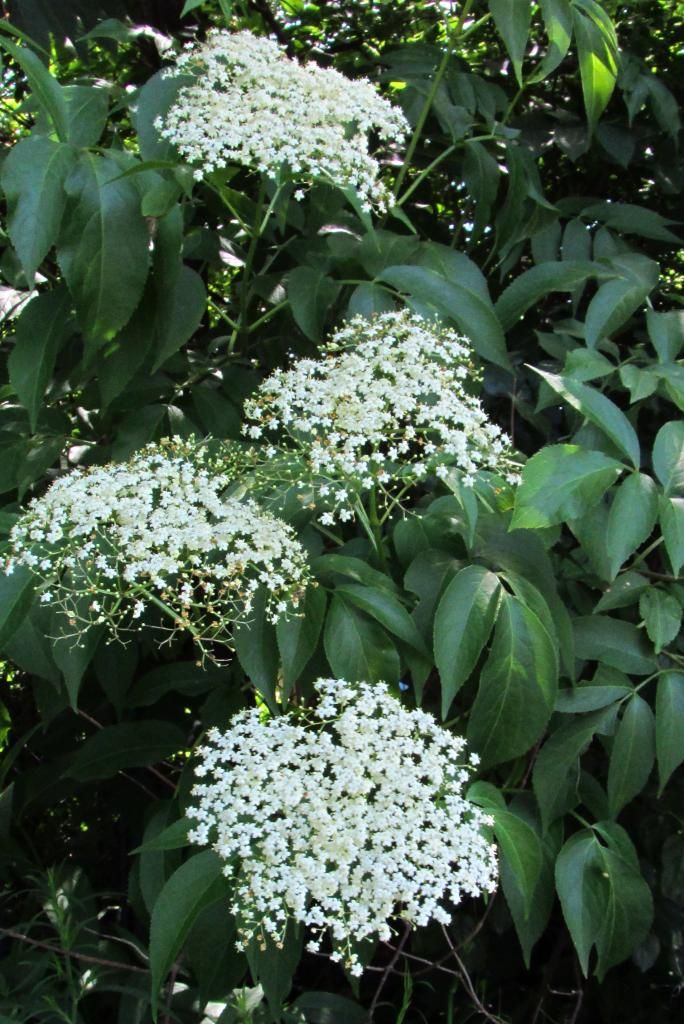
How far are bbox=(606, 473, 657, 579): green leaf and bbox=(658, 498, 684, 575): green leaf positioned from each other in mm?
17

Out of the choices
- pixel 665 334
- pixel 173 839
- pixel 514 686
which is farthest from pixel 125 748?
pixel 665 334

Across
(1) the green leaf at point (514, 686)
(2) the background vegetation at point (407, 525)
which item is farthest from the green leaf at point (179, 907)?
(1) the green leaf at point (514, 686)

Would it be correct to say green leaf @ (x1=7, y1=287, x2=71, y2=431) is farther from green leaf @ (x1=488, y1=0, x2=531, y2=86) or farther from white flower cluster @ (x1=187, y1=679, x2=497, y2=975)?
green leaf @ (x1=488, y1=0, x2=531, y2=86)

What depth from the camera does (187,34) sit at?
2.59 meters

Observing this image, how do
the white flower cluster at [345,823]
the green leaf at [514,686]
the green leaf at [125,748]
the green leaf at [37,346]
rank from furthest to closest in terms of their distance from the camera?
1. the green leaf at [125,748]
2. the green leaf at [37,346]
3. the green leaf at [514,686]
4. the white flower cluster at [345,823]

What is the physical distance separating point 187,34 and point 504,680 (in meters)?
1.92

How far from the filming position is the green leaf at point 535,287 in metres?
2.00

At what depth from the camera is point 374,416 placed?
151cm

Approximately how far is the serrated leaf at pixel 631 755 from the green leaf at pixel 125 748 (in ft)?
2.54

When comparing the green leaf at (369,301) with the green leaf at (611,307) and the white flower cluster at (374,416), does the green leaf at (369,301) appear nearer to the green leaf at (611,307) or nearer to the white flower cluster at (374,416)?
the white flower cluster at (374,416)

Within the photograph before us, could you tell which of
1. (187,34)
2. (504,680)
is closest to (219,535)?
(504,680)

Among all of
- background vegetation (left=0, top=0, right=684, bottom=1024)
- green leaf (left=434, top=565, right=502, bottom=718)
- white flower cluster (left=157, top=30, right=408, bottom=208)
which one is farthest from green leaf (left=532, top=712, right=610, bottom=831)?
white flower cluster (left=157, top=30, right=408, bottom=208)

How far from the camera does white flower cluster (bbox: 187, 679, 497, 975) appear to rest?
1.20 metres

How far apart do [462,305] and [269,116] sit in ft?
1.45
